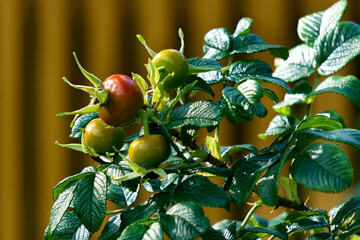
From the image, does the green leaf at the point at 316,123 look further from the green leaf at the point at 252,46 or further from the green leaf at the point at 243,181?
the green leaf at the point at 252,46

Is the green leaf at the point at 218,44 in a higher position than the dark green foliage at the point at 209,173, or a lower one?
higher

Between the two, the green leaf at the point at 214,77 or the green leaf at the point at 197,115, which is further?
the green leaf at the point at 214,77

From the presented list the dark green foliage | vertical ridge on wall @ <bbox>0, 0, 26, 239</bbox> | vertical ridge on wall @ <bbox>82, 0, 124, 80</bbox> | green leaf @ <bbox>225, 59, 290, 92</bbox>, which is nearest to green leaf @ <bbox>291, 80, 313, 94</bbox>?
the dark green foliage

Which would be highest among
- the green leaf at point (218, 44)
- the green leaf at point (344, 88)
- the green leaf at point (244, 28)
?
the green leaf at point (244, 28)

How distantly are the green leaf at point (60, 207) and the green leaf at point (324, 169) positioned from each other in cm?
32

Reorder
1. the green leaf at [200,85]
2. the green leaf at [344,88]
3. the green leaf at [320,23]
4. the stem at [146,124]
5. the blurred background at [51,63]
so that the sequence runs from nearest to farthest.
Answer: the stem at [146,124] → the green leaf at [200,85] → the green leaf at [344,88] → the green leaf at [320,23] → the blurred background at [51,63]

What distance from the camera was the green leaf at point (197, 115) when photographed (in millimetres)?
750

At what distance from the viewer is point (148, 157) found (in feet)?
2.46

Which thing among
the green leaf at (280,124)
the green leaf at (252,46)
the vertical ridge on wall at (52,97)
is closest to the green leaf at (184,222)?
the green leaf at (252,46)

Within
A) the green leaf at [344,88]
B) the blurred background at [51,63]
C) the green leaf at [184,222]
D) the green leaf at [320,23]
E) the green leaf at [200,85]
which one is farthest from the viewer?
the blurred background at [51,63]

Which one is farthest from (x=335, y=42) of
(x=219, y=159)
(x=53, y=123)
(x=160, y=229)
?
(x=53, y=123)

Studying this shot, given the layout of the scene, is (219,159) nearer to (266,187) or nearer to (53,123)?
(266,187)

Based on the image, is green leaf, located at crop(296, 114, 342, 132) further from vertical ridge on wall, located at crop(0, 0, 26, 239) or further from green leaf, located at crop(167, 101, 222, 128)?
vertical ridge on wall, located at crop(0, 0, 26, 239)

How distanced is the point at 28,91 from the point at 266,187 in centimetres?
219
